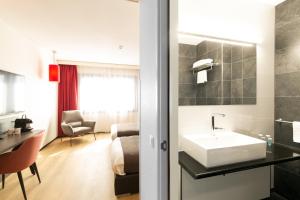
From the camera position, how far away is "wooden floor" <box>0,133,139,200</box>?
1.91 meters

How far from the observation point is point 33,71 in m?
3.17

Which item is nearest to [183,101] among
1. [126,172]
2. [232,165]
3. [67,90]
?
[232,165]

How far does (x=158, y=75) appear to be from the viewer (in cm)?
93

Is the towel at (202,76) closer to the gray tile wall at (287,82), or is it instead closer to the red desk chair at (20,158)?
the gray tile wall at (287,82)

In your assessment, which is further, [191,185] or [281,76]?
[281,76]

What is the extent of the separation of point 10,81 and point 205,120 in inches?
116

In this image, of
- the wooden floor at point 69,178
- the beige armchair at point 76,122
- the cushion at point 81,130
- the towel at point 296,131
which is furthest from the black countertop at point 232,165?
the beige armchair at point 76,122

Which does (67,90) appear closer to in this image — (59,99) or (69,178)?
(59,99)

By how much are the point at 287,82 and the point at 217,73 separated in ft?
2.65

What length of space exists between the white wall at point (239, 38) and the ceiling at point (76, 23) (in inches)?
33.2

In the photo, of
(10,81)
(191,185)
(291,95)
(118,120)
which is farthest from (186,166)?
(118,120)

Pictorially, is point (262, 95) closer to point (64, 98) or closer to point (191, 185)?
point (191, 185)

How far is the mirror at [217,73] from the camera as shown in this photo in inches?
65.6

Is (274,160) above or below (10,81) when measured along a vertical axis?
below
